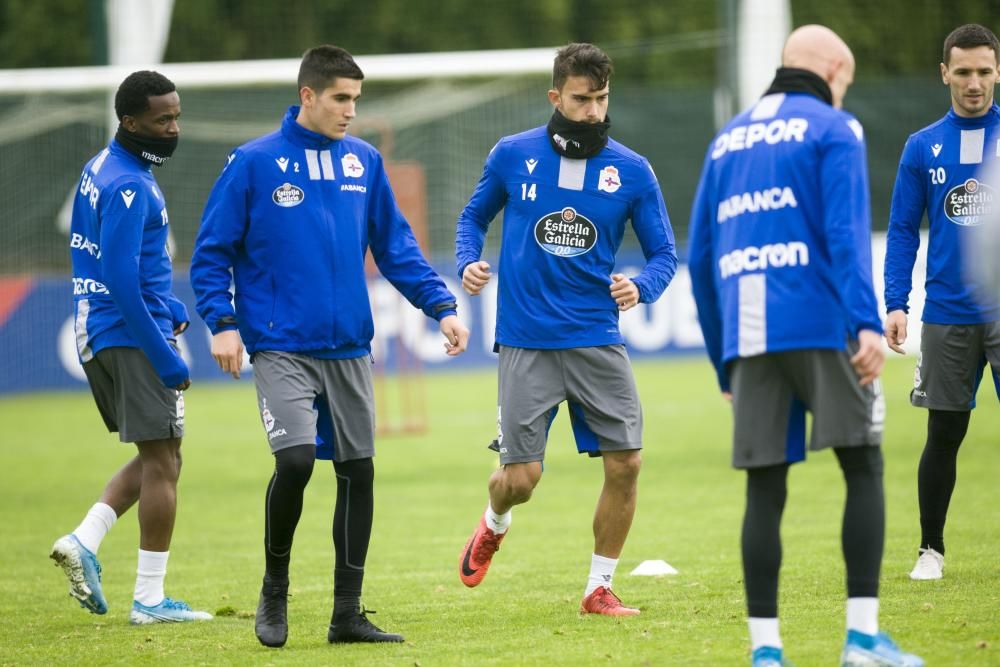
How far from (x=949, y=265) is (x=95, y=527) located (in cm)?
444

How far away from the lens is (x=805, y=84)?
16.2 feet

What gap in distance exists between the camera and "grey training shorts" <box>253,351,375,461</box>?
19.2 ft

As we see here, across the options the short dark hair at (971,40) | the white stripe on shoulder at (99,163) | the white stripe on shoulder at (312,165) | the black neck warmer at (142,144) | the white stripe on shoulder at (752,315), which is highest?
the short dark hair at (971,40)

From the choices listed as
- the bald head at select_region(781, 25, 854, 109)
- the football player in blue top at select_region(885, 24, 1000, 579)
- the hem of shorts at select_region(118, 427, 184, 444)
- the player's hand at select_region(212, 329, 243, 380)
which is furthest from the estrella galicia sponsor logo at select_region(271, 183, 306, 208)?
the football player in blue top at select_region(885, 24, 1000, 579)

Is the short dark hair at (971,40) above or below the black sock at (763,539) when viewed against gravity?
above

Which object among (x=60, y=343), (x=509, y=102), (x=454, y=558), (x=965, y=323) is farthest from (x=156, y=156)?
(x=509, y=102)

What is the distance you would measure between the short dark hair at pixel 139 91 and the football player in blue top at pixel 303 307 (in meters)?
0.94

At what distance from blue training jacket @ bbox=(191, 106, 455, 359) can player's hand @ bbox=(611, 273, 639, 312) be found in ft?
3.63

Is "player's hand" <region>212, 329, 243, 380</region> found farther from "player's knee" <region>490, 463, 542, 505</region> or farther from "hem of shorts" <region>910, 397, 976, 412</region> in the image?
"hem of shorts" <region>910, 397, 976, 412</region>

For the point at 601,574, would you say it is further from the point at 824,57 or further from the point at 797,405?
the point at 824,57

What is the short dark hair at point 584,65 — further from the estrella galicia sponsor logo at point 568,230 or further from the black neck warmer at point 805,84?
the black neck warmer at point 805,84

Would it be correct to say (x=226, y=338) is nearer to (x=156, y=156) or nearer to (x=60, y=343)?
(x=156, y=156)

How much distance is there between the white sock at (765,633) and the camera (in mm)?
4781

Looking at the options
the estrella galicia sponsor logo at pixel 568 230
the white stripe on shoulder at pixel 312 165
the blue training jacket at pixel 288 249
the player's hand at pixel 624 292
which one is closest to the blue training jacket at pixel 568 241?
the estrella galicia sponsor logo at pixel 568 230
